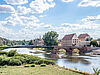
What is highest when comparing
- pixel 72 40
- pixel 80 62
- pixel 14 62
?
pixel 72 40

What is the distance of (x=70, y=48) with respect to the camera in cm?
9588

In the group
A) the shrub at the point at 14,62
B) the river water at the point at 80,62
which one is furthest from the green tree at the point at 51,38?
the shrub at the point at 14,62

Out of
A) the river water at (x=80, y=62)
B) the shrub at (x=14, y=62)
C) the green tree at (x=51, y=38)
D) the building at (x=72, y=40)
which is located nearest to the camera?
the shrub at (x=14, y=62)

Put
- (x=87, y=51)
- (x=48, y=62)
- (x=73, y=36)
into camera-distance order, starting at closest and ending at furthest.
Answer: (x=48, y=62) < (x=87, y=51) < (x=73, y=36)

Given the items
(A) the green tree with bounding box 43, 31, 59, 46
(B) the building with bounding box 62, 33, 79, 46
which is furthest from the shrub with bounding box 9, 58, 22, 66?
(B) the building with bounding box 62, 33, 79, 46

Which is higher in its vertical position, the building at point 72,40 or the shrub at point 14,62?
the building at point 72,40

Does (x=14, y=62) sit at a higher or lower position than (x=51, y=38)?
lower

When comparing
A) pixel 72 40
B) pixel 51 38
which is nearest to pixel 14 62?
pixel 51 38

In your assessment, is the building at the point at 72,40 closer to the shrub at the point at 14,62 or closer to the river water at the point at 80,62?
the river water at the point at 80,62

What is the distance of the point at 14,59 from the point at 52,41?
8057cm

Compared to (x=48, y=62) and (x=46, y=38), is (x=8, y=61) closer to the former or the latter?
(x=48, y=62)

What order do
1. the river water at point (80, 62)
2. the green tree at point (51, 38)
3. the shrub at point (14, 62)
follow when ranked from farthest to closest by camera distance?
the green tree at point (51, 38)
the river water at point (80, 62)
the shrub at point (14, 62)

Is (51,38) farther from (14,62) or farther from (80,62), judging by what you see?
(14,62)

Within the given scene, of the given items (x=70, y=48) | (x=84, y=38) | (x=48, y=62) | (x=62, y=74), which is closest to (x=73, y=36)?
(x=84, y=38)
